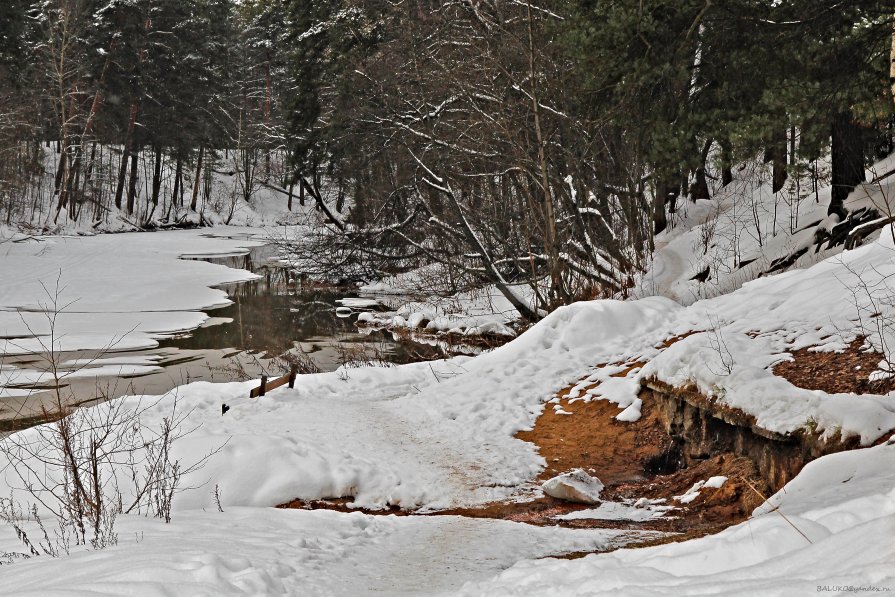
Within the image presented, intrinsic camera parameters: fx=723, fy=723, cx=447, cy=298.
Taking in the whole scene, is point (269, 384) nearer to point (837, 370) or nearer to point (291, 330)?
point (837, 370)

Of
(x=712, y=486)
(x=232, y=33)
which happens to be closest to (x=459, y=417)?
(x=712, y=486)

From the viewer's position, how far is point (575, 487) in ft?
20.0

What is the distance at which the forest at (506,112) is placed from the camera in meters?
9.66

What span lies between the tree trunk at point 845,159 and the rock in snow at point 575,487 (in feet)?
23.4

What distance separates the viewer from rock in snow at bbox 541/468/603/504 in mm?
6082

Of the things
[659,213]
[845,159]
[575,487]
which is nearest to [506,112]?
[659,213]

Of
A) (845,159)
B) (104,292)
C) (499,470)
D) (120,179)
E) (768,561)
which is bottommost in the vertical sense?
(499,470)

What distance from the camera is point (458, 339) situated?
50.2 feet

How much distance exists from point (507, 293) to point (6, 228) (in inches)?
913

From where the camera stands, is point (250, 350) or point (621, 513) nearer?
point (621, 513)

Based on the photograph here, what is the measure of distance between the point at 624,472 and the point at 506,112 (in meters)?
9.38

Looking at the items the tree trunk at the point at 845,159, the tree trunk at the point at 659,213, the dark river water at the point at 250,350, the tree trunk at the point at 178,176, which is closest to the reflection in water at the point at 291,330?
the dark river water at the point at 250,350

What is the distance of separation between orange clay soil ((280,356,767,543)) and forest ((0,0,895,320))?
4.22m

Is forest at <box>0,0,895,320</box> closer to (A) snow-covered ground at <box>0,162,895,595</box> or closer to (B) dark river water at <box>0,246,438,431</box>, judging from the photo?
(A) snow-covered ground at <box>0,162,895,595</box>
